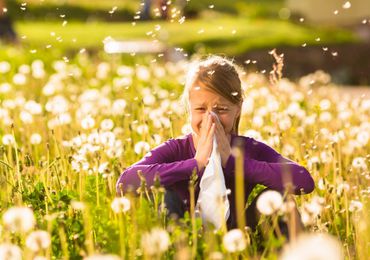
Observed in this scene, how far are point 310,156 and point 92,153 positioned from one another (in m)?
0.97

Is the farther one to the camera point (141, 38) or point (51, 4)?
point (51, 4)

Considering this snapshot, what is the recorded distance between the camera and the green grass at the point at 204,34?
16.2 metres

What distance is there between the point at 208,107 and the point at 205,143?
20cm

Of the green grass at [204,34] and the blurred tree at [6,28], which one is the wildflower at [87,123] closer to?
the blurred tree at [6,28]

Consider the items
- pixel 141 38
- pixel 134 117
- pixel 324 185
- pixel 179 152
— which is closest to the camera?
pixel 179 152

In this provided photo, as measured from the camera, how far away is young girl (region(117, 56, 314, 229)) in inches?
133

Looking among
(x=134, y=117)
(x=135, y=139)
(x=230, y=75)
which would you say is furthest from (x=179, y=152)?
(x=134, y=117)

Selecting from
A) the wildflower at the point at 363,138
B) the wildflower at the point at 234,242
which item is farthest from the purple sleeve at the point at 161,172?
the wildflower at the point at 363,138

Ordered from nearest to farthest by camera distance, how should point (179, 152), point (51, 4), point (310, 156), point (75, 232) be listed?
1. point (75, 232)
2. point (179, 152)
3. point (310, 156)
4. point (51, 4)

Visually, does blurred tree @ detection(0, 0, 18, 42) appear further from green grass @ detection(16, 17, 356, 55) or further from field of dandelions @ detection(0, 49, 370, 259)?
field of dandelions @ detection(0, 49, 370, 259)

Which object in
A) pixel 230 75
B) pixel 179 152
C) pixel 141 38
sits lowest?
pixel 179 152

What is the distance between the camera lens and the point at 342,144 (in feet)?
16.6

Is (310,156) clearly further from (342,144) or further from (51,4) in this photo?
(51,4)

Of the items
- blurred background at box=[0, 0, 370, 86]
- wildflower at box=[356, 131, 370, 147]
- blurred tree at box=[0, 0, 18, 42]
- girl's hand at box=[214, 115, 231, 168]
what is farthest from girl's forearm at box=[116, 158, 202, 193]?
blurred tree at box=[0, 0, 18, 42]
